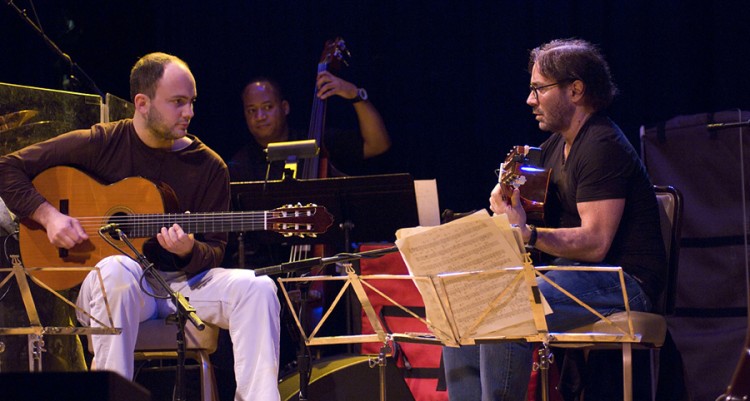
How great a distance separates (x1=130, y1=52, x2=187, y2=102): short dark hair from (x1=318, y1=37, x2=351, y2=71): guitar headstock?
100 cm

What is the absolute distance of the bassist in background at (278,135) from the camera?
5074mm

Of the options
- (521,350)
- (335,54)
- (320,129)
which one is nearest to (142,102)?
(320,129)

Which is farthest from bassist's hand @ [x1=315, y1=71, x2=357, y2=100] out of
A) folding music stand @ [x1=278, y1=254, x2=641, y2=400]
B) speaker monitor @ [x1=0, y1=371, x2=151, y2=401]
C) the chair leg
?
speaker monitor @ [x1=0, y1=371, x2=151, y2=401]

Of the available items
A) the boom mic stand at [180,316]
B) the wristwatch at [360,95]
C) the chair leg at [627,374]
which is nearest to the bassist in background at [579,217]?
the chair leg at [627,374]

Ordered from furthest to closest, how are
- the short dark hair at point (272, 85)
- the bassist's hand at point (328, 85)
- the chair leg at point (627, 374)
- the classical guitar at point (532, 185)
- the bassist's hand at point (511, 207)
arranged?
the short dark hair at point (272, 85) → the bassist's hand at point (328, 85) → the classical guitar at point (532, 185) → the bassist's hand at point (511, 207) → the chair leg at point (627, 374)

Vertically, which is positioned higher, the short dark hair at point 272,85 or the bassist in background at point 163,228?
the short dark hair at point 272,85

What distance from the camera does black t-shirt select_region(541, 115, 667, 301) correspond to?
11.1 feet

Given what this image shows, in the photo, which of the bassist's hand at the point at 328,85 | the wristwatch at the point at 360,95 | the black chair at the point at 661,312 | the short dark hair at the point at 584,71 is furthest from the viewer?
the wristwatch at the point at 360,95

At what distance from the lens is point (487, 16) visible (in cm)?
496

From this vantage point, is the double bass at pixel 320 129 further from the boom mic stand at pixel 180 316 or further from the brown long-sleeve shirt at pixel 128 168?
the boom mic stand at pixel 180 316

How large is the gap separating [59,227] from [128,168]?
1.41ft

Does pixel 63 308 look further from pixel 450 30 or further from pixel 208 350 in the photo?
pixel 450 30

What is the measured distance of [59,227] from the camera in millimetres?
3719

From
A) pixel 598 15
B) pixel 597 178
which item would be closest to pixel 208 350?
pixel 597 178
